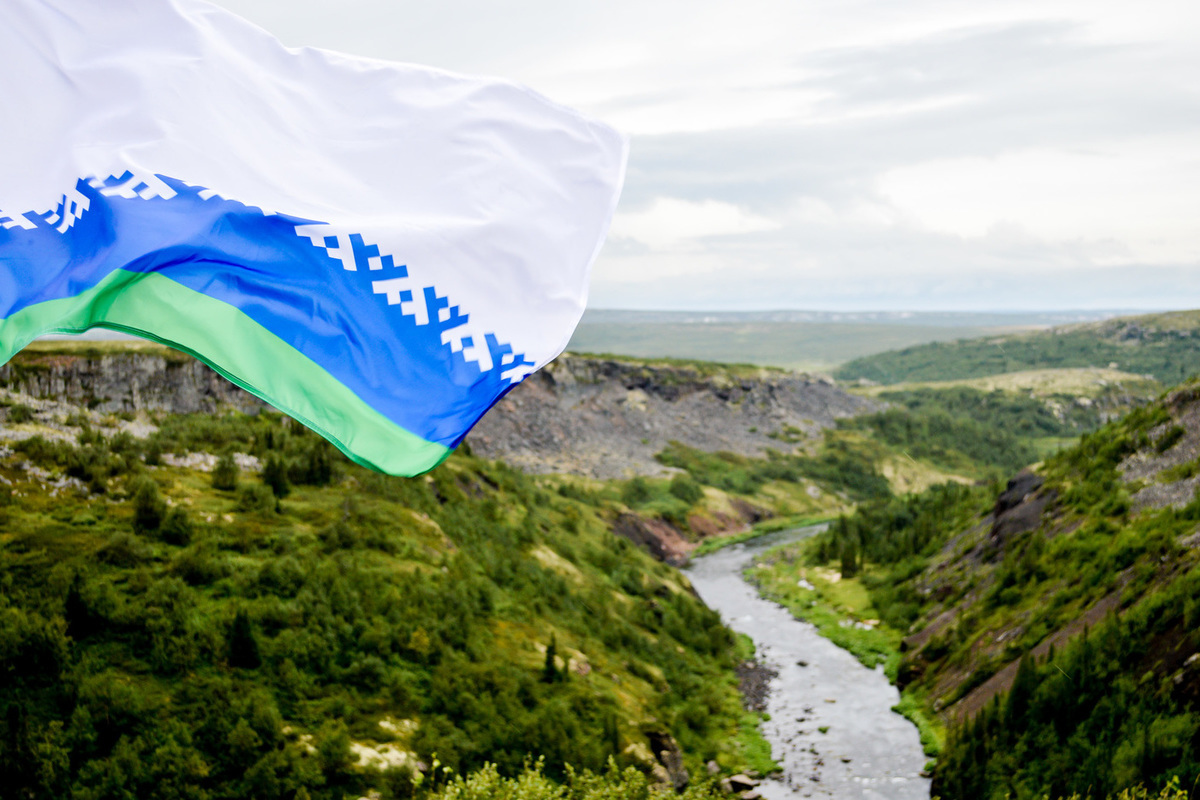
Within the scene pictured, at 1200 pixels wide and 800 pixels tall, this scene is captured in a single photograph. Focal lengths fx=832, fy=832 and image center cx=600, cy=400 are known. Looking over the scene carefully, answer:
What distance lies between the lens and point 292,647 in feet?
57.4

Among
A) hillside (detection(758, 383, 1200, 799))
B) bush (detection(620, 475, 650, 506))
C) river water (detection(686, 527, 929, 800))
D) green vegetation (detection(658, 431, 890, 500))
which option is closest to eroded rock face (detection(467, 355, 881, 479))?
green vegetation (detection(658, 431, 890, 500))

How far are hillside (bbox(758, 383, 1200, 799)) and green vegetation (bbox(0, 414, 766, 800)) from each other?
7.59 meters

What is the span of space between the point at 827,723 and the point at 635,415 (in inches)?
2669

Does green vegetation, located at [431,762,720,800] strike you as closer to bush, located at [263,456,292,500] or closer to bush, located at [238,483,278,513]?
bush, located at [238,483,278,513]

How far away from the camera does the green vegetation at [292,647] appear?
14.0m

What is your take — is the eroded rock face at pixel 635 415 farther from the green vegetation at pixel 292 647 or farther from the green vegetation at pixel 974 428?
the green vegetation at pixel 292 647

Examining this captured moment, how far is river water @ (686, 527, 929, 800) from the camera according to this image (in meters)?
23.4

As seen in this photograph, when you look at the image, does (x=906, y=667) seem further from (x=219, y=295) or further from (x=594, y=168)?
(x=219, y=295)

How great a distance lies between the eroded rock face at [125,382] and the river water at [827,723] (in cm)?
2572

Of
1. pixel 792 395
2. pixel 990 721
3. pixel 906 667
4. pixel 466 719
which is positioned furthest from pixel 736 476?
pixel 466 719

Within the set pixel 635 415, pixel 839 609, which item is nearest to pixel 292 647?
pixel 839 609

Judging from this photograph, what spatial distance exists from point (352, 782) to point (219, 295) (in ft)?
34.0

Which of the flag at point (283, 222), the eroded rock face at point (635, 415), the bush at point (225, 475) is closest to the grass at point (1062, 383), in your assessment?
the eroded rock face at point (635, 415)

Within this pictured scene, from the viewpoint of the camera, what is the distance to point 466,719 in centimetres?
1833
